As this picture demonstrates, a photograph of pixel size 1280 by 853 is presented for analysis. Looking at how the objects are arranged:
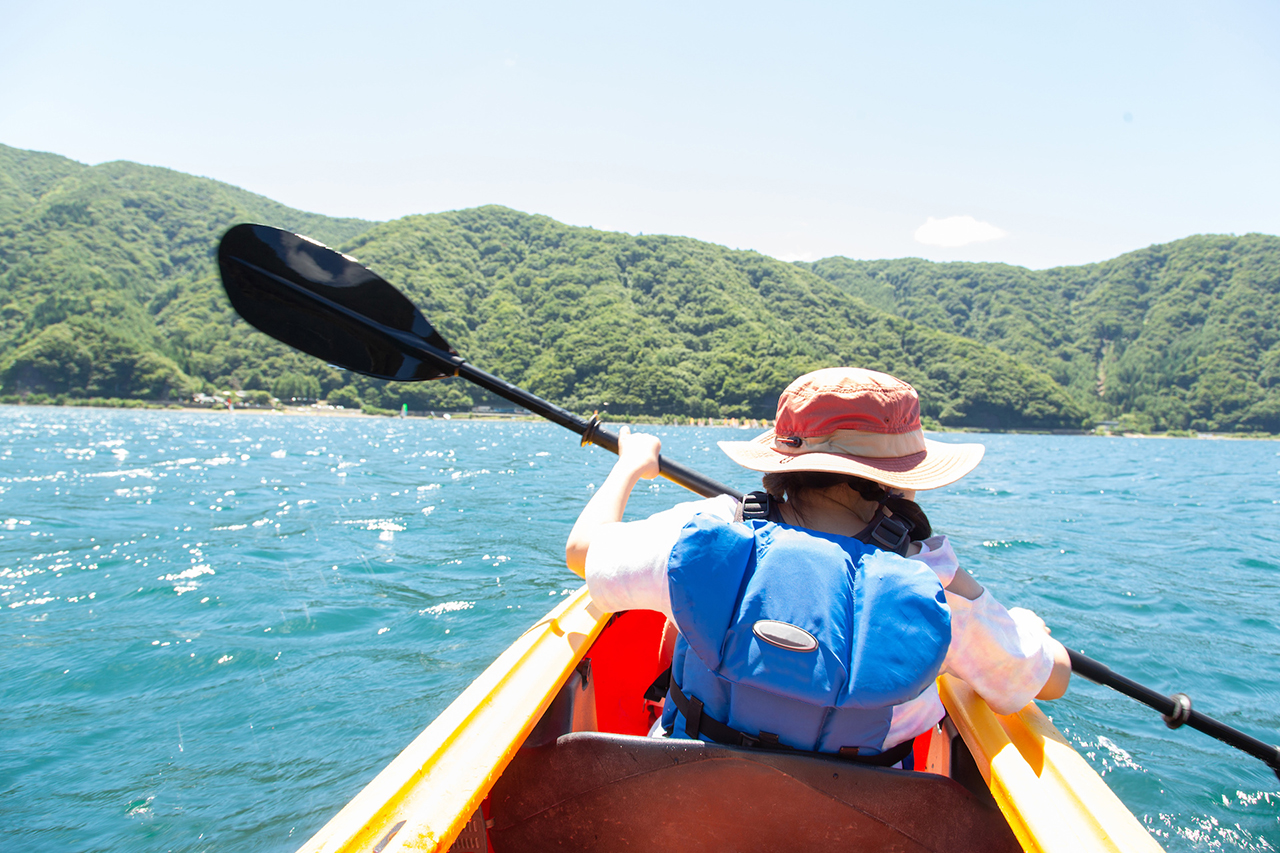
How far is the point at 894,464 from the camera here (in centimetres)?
152

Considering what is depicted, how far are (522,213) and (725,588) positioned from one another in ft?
419

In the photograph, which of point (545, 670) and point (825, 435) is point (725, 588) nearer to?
point (825, 435)

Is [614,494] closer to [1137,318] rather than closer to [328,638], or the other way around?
[328,638]

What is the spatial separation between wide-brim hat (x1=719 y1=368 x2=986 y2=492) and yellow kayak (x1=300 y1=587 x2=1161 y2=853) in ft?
1.99

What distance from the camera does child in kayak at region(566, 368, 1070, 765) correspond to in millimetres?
1205

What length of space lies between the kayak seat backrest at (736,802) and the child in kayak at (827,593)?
Answer: 8cm

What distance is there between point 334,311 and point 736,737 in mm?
2645

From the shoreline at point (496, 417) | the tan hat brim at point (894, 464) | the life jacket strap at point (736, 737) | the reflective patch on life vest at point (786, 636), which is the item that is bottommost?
the shoreline at point (496, 417)

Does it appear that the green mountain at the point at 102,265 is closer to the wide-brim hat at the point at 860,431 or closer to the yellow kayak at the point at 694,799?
the yellow kayak at the point at 694,799

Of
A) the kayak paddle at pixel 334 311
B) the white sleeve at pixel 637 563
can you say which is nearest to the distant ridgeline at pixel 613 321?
the kayak paddle at pixel 334 311

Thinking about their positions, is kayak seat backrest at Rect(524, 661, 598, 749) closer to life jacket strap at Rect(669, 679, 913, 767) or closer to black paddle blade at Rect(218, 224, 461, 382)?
life jacket strap at Rect(669, 679, 913, 767)

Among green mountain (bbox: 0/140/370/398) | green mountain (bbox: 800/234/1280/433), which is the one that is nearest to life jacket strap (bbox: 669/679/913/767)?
green mountain (bbox: 0/140/370/398)

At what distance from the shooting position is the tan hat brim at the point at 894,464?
1429 mm

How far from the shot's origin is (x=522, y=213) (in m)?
121
